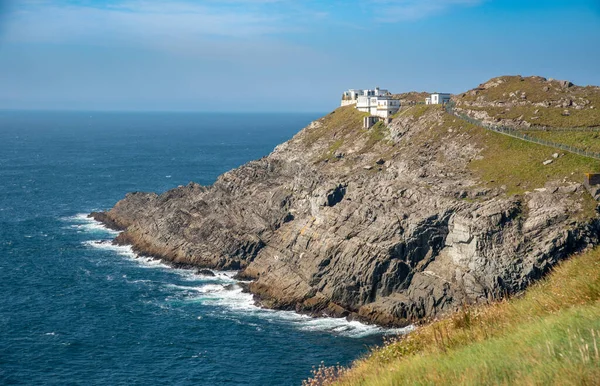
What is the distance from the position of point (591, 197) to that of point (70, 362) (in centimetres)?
5264

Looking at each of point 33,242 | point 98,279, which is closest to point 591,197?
point 98,279

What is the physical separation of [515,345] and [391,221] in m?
55.2

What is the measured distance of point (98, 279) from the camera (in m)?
81.0

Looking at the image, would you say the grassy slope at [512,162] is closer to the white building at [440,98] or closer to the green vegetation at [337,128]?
the white building at [440,98]

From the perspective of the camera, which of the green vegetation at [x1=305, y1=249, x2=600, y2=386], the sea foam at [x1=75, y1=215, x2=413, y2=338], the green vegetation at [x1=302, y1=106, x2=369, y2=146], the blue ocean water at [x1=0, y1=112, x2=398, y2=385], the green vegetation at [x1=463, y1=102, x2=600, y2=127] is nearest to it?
the green vegetation at [x1=305, y1=249, x2=600, y2=386]

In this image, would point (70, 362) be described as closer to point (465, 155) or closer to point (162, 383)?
point (162, 383)

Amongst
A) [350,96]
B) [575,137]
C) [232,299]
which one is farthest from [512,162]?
[350,96]

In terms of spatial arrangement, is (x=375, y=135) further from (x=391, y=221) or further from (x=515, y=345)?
(x=515, y=345)

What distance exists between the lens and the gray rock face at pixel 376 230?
61094 millimetres

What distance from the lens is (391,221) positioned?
227 ft

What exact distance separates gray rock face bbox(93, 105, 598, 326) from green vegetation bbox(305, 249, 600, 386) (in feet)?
89.0

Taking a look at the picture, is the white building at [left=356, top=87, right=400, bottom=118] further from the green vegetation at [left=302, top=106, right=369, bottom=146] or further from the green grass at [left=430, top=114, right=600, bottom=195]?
the green grass at [left=430, top=114, right=600, bottom=195]

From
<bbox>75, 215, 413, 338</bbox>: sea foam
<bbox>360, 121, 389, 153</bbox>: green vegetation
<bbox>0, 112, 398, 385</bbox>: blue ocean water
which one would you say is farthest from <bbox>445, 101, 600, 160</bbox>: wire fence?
<bbox>0, 112, 398, 385</bbox>: blue ocean water

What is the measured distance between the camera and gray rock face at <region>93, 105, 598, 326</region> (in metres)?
61.1
